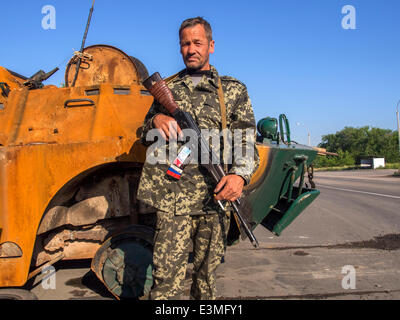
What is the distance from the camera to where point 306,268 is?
13.7 ft

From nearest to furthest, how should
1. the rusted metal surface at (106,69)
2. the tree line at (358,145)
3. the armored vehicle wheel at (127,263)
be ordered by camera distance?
the armored vehicle wheel at (127,263) → the rusted metal surface at (106,69) → the tree line at (358,145)

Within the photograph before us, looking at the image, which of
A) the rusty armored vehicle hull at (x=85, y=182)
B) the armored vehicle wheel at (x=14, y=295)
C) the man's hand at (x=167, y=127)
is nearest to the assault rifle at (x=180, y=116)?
the man's hand at (x=167, y=127)

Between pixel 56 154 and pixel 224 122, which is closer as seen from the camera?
pixel 224 122

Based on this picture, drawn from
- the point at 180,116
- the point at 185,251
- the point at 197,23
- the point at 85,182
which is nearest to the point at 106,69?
the point at 85,182

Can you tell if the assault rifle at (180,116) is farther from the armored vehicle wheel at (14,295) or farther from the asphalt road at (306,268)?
the armored vehicle wheel at (14,295)

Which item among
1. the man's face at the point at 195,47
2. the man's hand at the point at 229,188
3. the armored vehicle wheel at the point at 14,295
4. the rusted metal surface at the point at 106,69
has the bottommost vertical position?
the armored vehicle wheel at the point at 14,295

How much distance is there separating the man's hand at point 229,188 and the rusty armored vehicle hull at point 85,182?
106 cm

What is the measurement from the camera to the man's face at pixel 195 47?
2357 millimetres

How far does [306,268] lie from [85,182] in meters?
2.70

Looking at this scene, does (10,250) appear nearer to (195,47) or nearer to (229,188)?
(229,188)

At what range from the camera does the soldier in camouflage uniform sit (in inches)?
88.7
